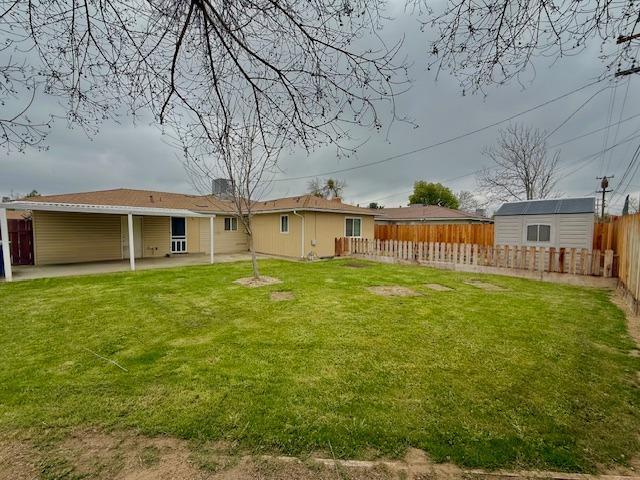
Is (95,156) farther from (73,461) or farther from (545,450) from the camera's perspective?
(545,450)

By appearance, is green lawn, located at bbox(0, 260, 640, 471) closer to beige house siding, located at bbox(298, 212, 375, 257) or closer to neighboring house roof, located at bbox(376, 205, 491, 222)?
beige house siding, located at bbox(298, 212, 375, 257)

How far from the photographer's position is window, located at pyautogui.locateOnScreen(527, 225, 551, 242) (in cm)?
1263

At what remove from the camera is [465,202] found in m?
42.0

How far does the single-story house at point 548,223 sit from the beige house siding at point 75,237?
1800 centimetres

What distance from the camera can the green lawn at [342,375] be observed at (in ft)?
7.93

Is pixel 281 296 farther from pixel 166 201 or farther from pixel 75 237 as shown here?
pixel 166 201

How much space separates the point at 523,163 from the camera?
919 inches

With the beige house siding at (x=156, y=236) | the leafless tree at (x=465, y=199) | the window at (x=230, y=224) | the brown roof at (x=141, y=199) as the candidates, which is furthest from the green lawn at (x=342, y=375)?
the leafless tree at (x=465, y=199)

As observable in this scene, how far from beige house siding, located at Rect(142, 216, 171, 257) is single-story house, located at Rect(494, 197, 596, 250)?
53.6 ft

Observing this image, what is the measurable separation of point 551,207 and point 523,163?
13016mm

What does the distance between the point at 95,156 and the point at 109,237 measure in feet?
40.7

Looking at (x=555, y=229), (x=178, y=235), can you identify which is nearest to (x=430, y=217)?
(x=555, y=229)

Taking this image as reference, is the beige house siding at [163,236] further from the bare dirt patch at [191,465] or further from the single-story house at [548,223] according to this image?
the bare dirt patch at [191,465]

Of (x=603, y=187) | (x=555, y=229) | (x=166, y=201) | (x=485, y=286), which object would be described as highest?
(x=603, y=187)
